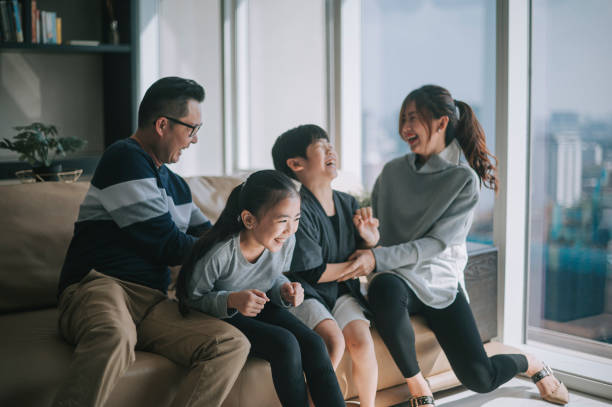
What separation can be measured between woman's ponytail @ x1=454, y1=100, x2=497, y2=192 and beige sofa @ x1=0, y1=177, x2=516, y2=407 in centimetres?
53

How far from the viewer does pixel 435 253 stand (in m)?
2.05

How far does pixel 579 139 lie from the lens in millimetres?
2359

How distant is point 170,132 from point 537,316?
1816mm

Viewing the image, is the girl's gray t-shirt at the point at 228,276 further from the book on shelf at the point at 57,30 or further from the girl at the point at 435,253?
the book on shelf at the point at 57,30

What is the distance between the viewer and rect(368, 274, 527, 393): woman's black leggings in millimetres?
1878

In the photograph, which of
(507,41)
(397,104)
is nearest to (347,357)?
(507,41)

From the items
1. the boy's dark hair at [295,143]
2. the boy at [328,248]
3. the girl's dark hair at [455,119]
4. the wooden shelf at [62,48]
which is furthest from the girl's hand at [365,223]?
the wooden shelf at [62,48]

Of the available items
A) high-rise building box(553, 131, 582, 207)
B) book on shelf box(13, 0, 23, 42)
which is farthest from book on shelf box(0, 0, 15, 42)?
high-rise building box(553, 131, 582, 207)

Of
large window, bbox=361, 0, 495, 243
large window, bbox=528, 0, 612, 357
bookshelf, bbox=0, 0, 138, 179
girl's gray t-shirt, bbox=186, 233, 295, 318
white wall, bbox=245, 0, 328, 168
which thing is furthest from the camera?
bookshelf, bbox=0, 0, 138, 179

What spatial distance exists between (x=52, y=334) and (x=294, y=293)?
75cm

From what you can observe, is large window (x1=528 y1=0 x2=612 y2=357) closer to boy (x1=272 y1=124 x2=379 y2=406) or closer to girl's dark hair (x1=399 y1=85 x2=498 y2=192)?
girl's dark hair (x1=399 y1=85 x2=498 y2=192)

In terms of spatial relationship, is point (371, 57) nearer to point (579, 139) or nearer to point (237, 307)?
point (579, 139)

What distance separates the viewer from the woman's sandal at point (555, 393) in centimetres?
208

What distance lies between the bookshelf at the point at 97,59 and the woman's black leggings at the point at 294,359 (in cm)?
301
